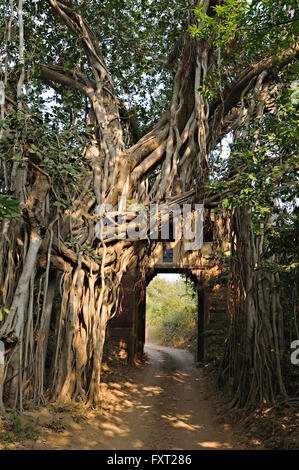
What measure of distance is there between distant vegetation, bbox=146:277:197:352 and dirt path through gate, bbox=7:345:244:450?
17.2ft

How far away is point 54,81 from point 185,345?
10.3 meters

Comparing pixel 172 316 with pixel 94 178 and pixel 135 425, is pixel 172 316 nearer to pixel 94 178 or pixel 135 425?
pixel 94 178

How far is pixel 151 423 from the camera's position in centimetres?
406

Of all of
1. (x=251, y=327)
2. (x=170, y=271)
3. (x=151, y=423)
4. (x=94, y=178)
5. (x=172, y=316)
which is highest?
(x=94, y=178)

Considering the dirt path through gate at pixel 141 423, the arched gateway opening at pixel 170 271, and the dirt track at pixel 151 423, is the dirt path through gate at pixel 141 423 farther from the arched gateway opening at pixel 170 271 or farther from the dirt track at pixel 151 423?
the arched gateway opening at pixel 170 271

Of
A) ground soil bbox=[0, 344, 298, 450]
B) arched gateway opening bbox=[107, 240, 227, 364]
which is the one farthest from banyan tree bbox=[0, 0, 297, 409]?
arched gateway opening bbox=[107, 240, 227, 364]

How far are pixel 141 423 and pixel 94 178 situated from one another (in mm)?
3040

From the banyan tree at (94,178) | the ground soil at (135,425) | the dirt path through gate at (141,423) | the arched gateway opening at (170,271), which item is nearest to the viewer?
the ground soil at (135,425)

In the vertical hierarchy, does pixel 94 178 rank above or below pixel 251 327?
above

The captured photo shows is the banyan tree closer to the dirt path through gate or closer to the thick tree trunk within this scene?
the thick tree trunk

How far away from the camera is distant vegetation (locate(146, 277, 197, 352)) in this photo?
13484mm

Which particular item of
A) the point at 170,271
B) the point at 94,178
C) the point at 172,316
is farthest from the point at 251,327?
the point at 172,316

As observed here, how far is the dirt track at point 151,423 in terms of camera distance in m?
3.36

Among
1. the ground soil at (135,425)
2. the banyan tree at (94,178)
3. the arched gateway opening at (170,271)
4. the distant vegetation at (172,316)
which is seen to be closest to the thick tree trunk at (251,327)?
the banyan tree at (94,178)
